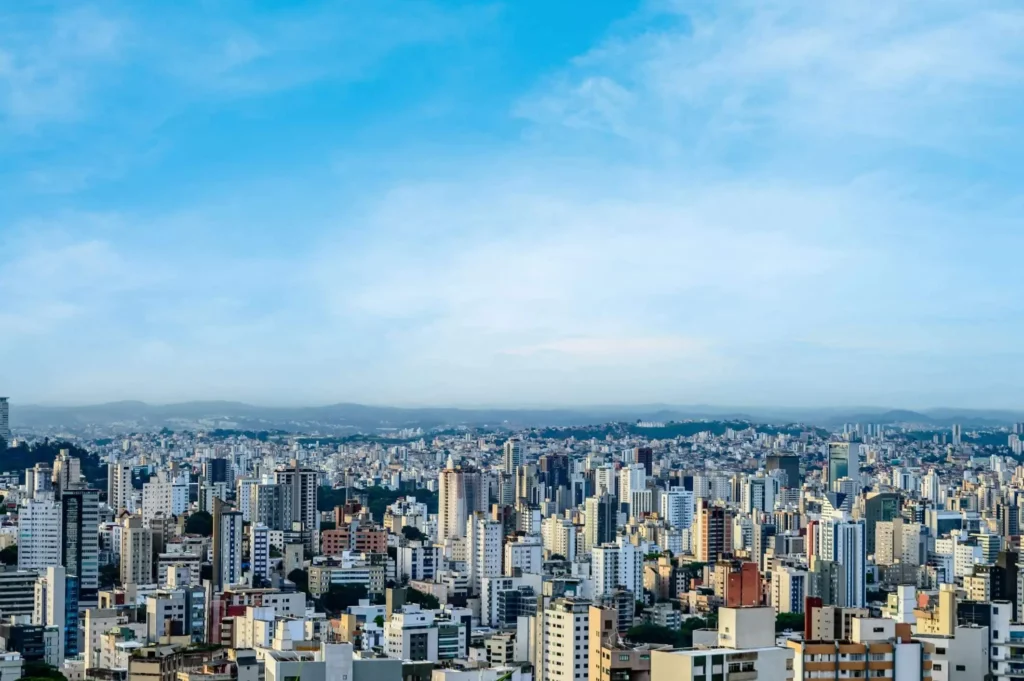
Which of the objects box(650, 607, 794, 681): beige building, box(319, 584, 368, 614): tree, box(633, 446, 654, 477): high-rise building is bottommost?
box(319, 584, 368, 614): tree

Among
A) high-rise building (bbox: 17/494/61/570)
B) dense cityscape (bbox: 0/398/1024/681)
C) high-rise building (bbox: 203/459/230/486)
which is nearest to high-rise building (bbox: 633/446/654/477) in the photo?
dense cityscape (bbox: 0/398/1024/681)

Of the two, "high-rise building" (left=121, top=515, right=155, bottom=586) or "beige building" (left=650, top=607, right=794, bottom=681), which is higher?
"beige building" (left=650, top=607, right=794, bottom=681)

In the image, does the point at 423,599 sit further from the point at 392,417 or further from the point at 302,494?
the point at 392,417

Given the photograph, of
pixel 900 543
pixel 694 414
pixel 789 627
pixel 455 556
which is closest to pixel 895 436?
pixel 694 414

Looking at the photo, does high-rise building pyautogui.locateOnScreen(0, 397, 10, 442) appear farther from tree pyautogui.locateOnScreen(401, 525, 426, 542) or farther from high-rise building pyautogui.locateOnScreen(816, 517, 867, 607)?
high-rise building pyautogui.locateOnScreen(816, 517, 867, 607)

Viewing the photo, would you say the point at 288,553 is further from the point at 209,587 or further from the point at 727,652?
the point at 727,652

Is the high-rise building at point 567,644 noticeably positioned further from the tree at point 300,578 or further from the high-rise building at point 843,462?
the high-rise building at point 843,462

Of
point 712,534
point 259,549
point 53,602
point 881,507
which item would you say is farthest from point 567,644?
point 881,507
